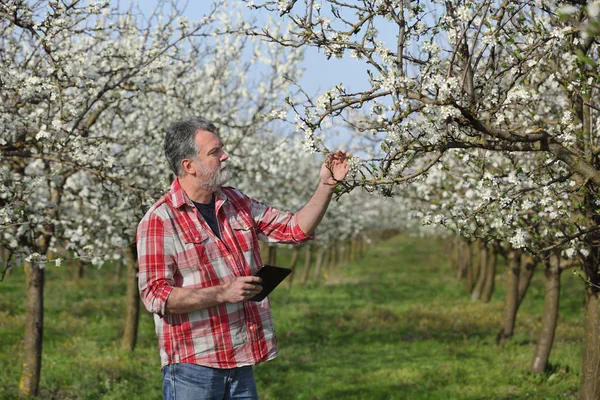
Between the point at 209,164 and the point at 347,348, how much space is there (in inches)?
463

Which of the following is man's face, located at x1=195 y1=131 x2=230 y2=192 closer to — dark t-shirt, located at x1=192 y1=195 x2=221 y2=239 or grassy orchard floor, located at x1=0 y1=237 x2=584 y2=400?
dark t-shirt, located at x1=192 y1=195 x2=221 y2=239

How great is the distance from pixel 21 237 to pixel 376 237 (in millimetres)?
65117

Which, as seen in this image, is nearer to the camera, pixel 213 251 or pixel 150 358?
pixel 213 251

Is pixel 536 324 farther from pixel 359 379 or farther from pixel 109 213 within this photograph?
pixel 109 213

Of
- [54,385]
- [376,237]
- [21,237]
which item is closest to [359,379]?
[54,385]

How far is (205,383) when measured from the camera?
4.50m

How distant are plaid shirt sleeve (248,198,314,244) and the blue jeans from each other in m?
0.93

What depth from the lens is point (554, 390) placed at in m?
11.4

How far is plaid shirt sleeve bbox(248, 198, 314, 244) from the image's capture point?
496 centimetres

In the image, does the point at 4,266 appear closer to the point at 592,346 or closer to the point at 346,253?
the point at 592,346

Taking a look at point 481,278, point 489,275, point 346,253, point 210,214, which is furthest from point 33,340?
point 346,253

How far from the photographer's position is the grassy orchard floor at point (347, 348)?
11.2 m

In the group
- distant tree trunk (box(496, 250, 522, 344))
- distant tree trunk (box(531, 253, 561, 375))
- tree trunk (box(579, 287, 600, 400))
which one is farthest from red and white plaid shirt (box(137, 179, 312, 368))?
distant tree trunk (box(496, 250, 522, 344))

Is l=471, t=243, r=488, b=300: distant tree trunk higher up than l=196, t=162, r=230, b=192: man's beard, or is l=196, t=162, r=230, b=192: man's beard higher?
l=196, t=162, r=230, b=192: man's beard
